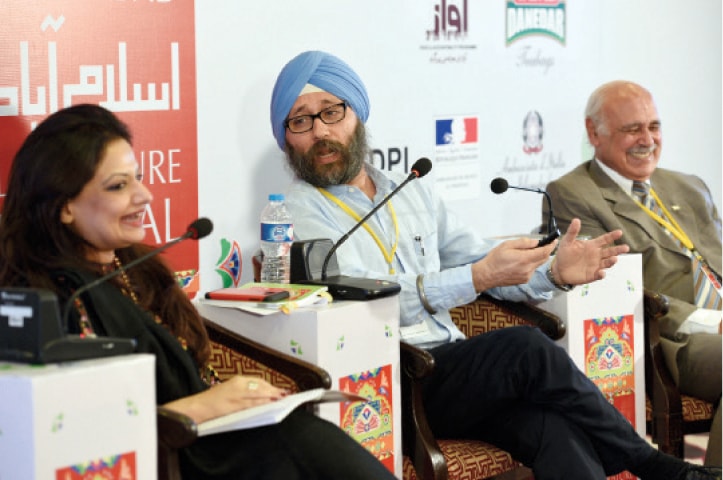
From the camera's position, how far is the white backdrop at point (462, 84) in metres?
4.10

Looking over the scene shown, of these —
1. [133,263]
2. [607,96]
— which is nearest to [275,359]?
[133,263]

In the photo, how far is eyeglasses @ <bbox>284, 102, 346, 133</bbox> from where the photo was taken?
399 cm

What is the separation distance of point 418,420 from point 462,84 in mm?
1880

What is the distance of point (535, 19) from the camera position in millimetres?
5320

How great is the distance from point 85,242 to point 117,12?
41.4 inches

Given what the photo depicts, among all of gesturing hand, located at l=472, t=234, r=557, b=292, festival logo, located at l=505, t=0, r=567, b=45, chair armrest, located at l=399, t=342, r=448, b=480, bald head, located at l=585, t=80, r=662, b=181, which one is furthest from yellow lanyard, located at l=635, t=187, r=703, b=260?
chair armrest, located at l=399, t=342, r=448, b=480

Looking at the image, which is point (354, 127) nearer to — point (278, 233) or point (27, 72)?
point (278, 233)

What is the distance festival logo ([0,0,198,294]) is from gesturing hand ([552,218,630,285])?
1.17m

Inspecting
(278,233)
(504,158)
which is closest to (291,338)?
(278,233)

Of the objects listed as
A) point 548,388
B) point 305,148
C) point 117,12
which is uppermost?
point 117,12

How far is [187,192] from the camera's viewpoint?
399 cm

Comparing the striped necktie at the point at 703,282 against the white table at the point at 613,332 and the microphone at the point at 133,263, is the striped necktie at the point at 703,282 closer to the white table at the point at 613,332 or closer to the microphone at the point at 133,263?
the white table at the point at 613,332

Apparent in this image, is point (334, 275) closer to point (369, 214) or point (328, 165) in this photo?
point (369, 214)

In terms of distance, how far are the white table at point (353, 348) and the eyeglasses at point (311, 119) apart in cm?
80
